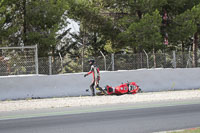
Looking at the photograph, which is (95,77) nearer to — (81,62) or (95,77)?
(95,77)

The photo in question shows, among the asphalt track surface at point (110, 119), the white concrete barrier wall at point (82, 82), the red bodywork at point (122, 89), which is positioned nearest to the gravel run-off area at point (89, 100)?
the red bodywork at point (122, 89)

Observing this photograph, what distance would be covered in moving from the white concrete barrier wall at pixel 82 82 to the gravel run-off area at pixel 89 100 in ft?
1.41

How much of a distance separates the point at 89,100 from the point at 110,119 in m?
4.58

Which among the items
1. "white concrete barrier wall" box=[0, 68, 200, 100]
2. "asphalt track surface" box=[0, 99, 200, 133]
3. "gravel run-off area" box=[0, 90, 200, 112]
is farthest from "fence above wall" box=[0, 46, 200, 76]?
"asphalt track surface" box=[0, 99, 200, 133]

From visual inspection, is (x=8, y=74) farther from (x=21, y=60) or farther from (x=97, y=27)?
(x=97, y=27)

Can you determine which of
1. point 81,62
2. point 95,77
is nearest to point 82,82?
point 95,77

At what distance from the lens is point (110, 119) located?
988 cm

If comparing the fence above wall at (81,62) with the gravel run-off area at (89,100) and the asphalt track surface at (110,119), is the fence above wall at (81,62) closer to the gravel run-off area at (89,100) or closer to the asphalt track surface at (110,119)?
the gravel run-off area at (89,100)

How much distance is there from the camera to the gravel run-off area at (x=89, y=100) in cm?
1334

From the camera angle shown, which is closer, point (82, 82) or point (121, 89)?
point (82, 82)

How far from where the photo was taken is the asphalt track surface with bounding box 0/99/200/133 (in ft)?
28.0

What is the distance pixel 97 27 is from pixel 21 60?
722 inches

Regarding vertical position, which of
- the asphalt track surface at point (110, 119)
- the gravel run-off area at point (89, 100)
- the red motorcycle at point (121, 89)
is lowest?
the asphalt track surface at point (110, 119)

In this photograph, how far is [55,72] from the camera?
16.8 m
